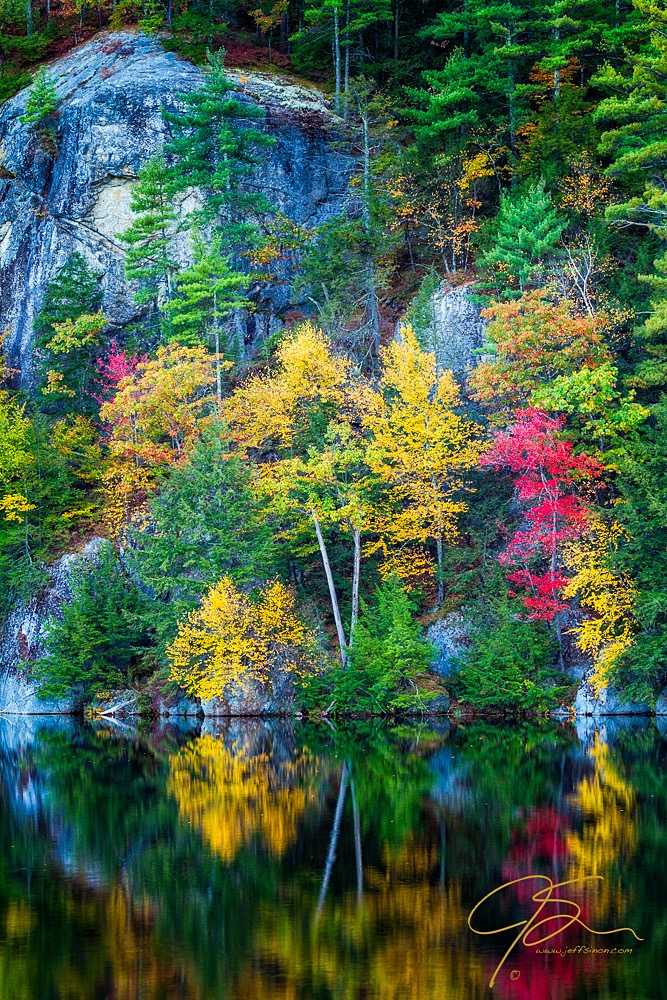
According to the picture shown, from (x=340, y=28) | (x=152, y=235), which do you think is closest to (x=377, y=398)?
(x=152, y=235)

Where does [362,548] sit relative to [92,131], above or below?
below

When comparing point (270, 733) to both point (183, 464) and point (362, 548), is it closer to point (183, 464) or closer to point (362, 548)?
point (362, 548)

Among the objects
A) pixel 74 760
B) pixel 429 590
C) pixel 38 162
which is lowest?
pixel 74 760

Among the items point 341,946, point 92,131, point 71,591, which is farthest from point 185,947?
point 92,131

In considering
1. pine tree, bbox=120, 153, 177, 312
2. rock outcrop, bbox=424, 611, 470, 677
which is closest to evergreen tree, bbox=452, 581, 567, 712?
rock outcrop, bbox=424, 611, 470, 677

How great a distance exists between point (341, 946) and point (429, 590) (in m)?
24.8

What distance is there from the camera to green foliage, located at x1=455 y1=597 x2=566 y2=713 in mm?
33156

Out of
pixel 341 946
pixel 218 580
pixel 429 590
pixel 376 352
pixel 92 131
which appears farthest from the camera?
pixel 92 131

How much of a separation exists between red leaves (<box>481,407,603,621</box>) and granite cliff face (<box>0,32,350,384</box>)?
2007cm

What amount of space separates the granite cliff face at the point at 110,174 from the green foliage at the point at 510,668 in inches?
926

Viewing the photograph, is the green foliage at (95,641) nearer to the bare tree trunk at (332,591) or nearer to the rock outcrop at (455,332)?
the bare tree trunk at (332,591)

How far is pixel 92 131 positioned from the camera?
51562mm

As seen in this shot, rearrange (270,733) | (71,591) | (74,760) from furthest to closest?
(71,591) < (270,733) < (74,760)
